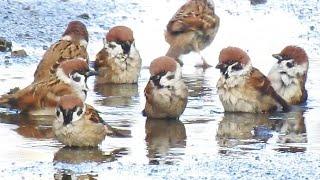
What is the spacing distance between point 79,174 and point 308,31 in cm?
843

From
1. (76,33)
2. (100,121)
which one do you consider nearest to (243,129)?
(100,121)

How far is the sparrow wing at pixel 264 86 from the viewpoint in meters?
11.9

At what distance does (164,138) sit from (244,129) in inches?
33.5

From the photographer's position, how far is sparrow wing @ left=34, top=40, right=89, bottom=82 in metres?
13.0

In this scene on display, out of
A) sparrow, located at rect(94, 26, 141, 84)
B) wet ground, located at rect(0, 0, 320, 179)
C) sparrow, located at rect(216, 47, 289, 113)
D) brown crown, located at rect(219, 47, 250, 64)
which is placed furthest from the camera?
sparrow, located at rect(94, 26, 141, 84)

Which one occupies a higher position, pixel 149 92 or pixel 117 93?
pixel 149 92

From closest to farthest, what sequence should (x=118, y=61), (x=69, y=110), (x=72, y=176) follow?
(x=72, y=176)
(x=69, y=110)
(x=118, y=61)

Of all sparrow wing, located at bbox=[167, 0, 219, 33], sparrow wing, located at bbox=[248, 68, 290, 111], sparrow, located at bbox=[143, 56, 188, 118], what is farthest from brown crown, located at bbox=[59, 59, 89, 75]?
sparrow wing, located at bbox=[167, 0, 219, 33]

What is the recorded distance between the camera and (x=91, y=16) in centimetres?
1797

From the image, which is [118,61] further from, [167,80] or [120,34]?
[167,80]

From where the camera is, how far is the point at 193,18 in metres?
15.7

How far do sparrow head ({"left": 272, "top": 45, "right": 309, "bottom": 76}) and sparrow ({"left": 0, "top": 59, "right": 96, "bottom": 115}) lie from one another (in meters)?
2.03

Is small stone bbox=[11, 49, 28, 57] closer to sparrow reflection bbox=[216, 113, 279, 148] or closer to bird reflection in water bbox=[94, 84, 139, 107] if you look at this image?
bird reflection in water bbox=[94, 84, 139, 107]

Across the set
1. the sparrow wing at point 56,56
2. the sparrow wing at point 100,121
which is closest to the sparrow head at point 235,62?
the sparrow wing at point 100,121
